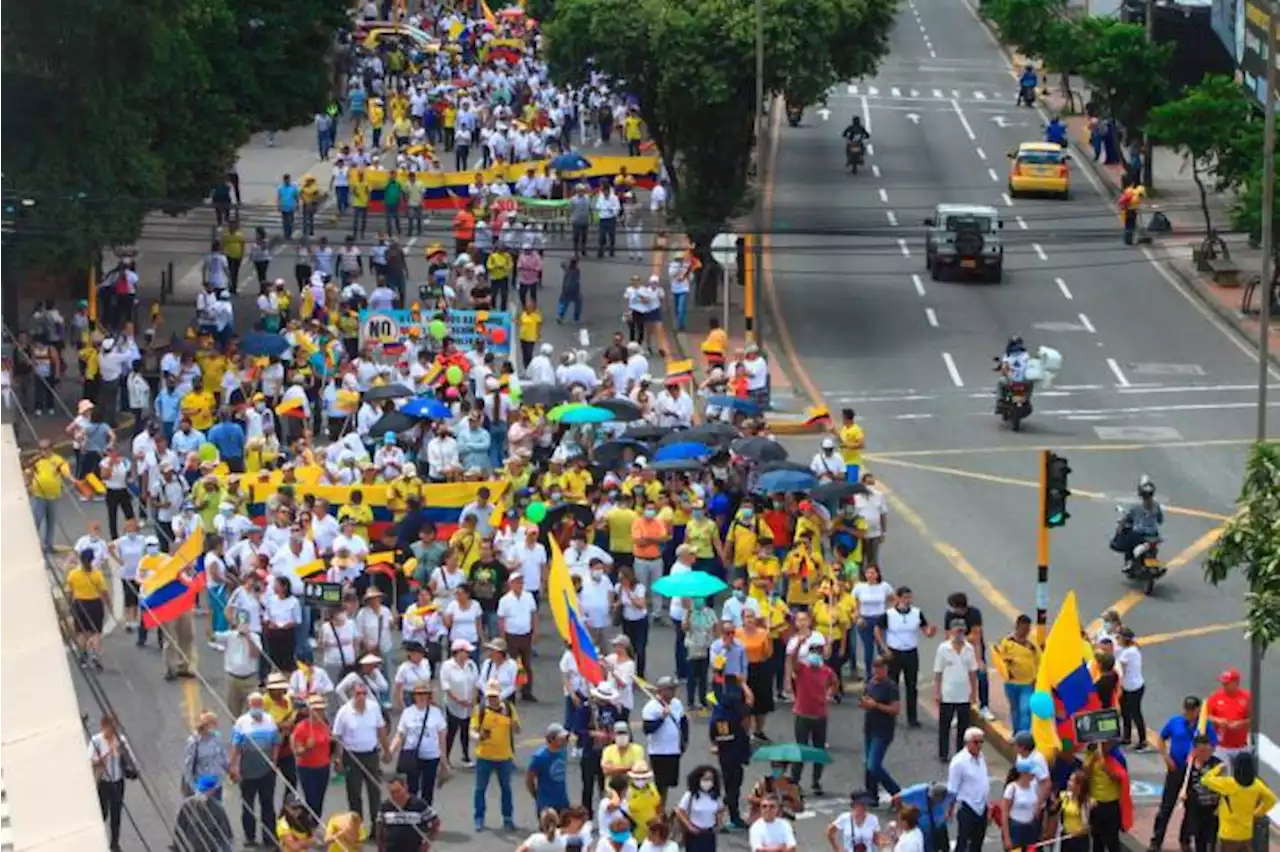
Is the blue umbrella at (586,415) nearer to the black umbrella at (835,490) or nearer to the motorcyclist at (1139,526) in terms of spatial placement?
the black umbrella at (835,490)

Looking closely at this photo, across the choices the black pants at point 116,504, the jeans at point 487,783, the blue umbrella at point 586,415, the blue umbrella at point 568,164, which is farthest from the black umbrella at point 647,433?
the blue umbrella at point 568,164

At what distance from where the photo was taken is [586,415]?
4131 centimetres

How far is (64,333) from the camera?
52000 millimetres

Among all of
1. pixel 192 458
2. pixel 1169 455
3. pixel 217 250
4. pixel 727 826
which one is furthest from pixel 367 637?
pixel 217 250

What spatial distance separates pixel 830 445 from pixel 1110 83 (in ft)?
114

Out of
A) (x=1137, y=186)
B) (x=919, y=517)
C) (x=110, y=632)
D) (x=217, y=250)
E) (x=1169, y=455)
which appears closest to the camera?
(x=110, y=632)

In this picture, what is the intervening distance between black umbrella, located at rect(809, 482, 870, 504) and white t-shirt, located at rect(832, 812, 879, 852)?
10400 mm

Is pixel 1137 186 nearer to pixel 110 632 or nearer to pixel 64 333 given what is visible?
pixel 64 333

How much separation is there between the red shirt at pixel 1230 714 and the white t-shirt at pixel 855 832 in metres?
4.96

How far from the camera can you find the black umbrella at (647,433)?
135 feet

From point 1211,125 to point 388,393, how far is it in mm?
25725

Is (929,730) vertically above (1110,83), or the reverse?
(1110,83)

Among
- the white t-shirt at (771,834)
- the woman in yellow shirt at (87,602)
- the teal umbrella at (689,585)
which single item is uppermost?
the teal umbrella at (689,585)

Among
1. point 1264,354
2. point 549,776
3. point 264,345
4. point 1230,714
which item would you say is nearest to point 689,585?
point 549,776
